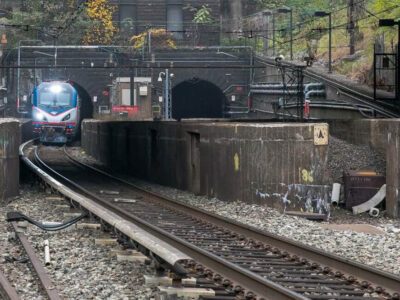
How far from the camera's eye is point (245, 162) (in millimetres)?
18438

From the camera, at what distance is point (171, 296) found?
8047 mm

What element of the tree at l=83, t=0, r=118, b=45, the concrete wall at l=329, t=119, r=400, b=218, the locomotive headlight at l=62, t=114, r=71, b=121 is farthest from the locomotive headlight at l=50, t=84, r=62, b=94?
the concrete wall at l=329, t=119, r=400, b=218

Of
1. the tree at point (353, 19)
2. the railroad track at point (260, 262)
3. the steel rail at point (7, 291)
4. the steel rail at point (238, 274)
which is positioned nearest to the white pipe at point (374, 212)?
the railroad track at point (260, 262)

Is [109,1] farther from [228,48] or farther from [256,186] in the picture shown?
[256,186]

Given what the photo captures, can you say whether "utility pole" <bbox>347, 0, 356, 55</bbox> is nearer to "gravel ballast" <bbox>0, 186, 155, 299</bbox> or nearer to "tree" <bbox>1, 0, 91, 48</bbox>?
"tree" <bbox>1, 0, 91, 48</bbox>

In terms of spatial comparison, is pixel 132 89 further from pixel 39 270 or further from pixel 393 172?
pixel 39 270

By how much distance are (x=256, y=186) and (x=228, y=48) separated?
45.5 m

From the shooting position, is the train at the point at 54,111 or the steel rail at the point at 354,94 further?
Result: the train at the point at 54,111

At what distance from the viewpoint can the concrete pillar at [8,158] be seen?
18469mm

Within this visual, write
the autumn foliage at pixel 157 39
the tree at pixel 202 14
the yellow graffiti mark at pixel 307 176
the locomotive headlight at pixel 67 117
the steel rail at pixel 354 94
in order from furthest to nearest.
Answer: the tree at pixel 202 14
the autumn foliage at pixel 157 39
the locomotive headlight at pixel 67 117
the steel rail at pixel 354 94
the yellow graffiti mark at pixel 307 176

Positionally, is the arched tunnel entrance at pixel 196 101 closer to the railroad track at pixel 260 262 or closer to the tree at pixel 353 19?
the tree at pixel 353 19

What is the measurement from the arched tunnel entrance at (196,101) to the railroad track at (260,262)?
49.3m

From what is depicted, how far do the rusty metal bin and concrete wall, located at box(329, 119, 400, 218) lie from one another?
689 mm

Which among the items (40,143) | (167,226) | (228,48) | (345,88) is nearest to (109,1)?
(228,48)
